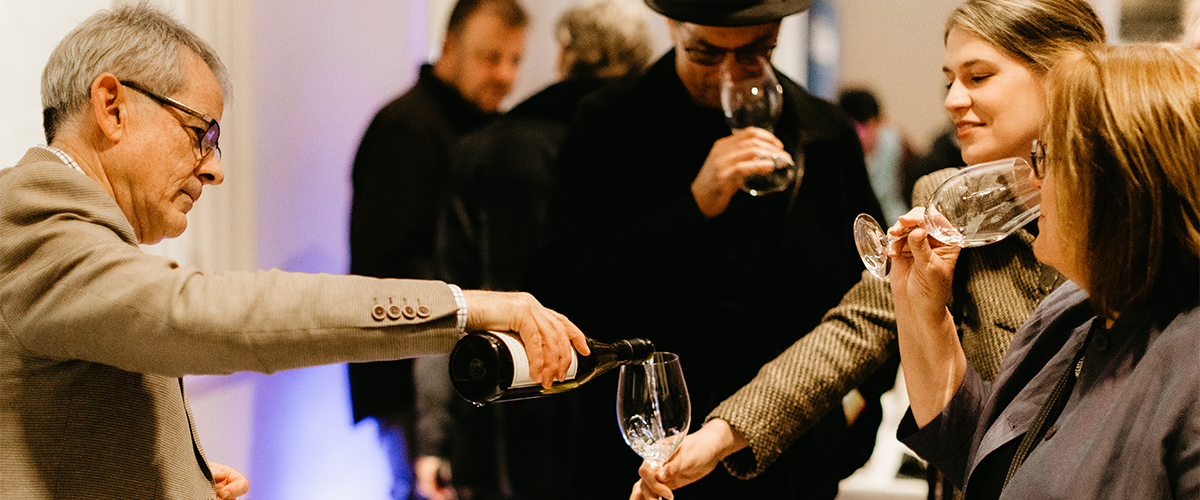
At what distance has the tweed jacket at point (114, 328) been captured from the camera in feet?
3.31

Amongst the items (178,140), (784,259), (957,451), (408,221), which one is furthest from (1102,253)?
(408,221)

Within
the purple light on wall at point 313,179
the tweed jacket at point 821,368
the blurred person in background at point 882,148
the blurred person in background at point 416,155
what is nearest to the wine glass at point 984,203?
the tweed jacket at point 821,368

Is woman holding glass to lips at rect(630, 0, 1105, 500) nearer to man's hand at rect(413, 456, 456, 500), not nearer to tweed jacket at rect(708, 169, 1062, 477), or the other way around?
tweed jacket at rect(708, 169, 1062, 477)

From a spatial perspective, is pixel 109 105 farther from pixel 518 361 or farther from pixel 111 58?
pixel 518 361

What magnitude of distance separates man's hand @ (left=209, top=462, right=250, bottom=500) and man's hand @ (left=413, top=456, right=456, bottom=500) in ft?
5.57

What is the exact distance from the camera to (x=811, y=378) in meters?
1.70

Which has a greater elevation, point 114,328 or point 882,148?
point 114,328

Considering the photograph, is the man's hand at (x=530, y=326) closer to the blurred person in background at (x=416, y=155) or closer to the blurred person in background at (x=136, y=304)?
the blurred person in background at (x=136, y=304)

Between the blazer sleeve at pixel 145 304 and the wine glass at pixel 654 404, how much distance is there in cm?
47

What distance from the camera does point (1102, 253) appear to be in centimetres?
103

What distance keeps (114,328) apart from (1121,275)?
1188 mm

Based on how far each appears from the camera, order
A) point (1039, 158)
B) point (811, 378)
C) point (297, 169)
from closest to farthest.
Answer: point (1039, 158) < point (811, 378) < point (297, 169)

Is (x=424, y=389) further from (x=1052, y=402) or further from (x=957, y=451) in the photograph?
(x=1052, y=402)

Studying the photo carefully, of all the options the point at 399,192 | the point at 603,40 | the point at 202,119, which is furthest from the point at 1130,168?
the point at 399,192
